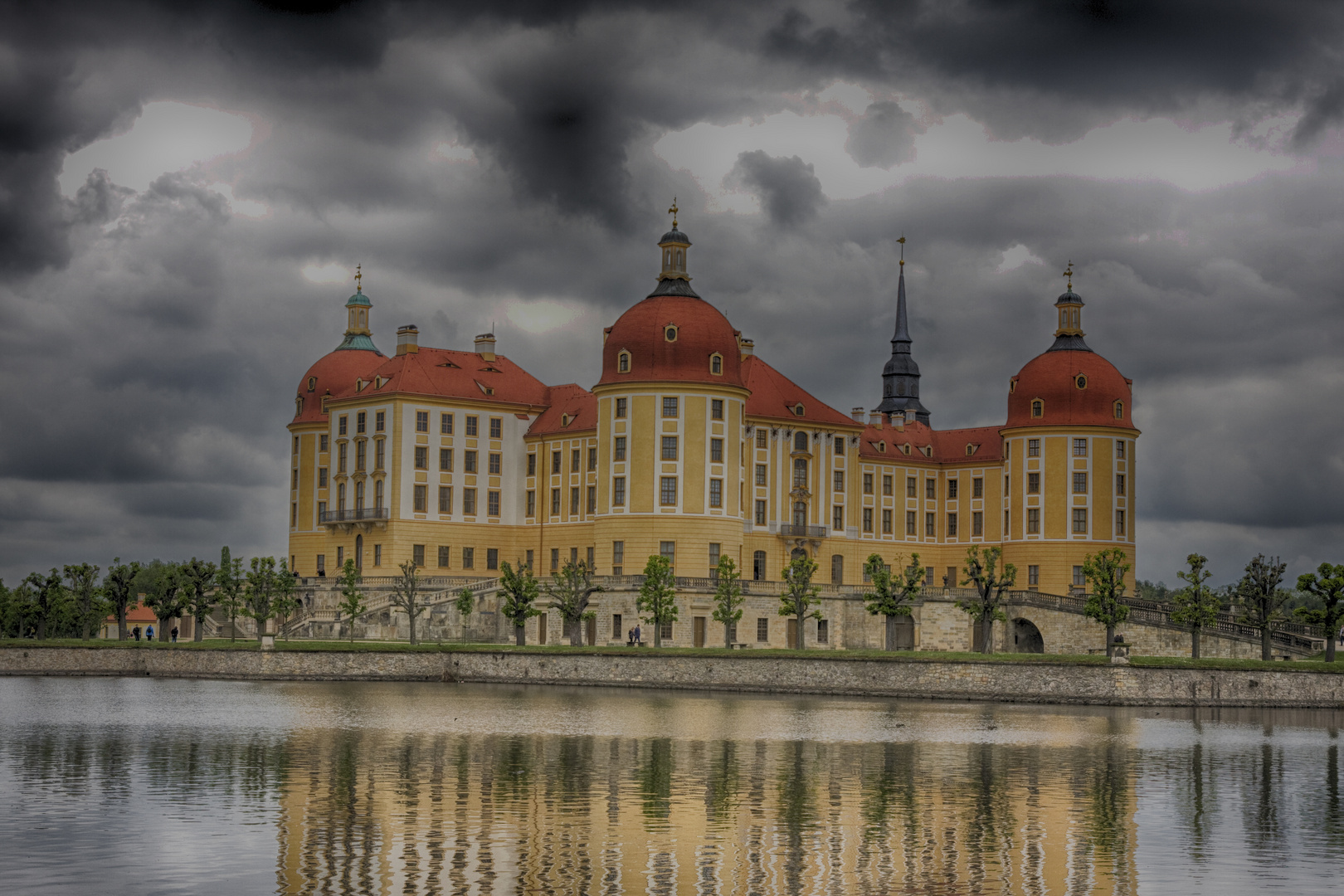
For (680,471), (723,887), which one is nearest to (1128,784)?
(723,887)

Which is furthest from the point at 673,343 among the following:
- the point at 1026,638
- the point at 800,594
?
the point at 1026,638

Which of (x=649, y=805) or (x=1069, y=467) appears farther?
(x=1069, y=467)

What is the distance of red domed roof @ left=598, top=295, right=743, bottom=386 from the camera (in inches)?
3634

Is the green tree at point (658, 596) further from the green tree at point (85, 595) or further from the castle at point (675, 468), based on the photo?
the green tree at point (85, 595)

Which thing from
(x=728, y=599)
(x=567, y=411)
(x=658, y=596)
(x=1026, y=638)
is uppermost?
(x=567, y=411)

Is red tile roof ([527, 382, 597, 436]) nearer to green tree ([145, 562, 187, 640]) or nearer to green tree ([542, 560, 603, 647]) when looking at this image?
green tree ([542, 560, 603, 647])

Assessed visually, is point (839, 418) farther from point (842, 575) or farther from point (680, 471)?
point (680, 471)

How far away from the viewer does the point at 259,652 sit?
7281cm

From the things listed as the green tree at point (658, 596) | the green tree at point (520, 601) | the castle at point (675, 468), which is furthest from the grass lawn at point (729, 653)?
the castle at point (675, 468)

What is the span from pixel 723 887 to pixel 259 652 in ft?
181

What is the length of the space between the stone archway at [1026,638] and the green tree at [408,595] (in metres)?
31.8

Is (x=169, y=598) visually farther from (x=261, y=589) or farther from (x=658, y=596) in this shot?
(x=658, y=596)

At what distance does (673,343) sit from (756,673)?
29.2 metres

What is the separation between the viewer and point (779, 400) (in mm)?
101312
